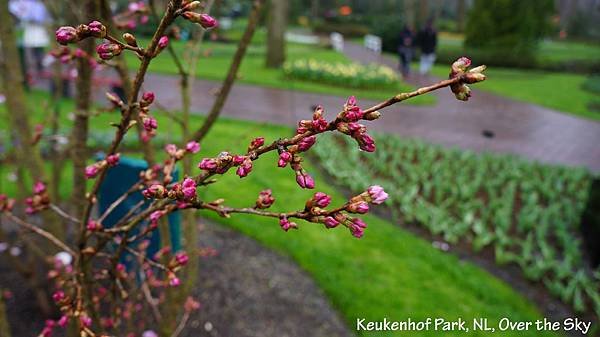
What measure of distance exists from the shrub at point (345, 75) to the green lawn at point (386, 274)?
8.83m

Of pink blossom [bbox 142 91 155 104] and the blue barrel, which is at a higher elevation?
pink blossom [bbox 142 91 155 104]

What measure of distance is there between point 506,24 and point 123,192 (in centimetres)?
2155

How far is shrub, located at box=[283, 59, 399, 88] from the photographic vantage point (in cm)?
1366

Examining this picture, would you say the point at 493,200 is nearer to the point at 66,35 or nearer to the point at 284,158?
the point at 284,158

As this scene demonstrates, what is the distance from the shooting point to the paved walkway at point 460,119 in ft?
29.2

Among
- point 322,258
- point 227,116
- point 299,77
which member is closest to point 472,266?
point 322,258

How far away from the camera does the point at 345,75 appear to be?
14016 mm

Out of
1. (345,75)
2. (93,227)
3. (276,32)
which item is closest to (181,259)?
(93,227)

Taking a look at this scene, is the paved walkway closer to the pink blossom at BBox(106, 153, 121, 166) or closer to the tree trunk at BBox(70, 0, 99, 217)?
the tree trunk at BBox(70, 0, 99, 217)

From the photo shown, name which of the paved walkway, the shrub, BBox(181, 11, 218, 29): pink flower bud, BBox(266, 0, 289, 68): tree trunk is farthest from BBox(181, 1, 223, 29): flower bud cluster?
BBox(266, 0, 289, 68): tree trunk

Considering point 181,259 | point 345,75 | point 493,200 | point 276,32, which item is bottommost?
point 345,75

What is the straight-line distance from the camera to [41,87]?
11.6m

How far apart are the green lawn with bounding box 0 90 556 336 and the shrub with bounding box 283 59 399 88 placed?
29.0ft

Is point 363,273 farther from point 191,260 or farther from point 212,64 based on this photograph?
point 212,64
